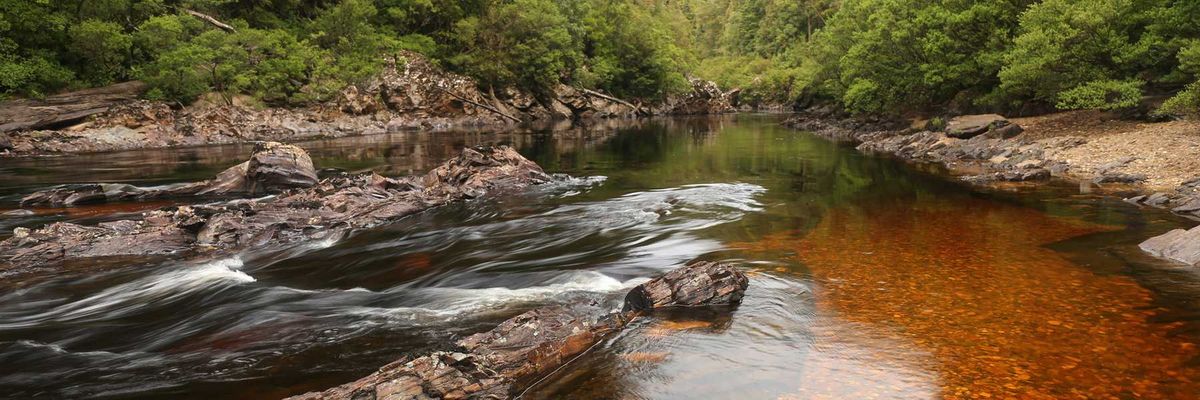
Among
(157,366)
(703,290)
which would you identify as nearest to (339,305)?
(157,366)

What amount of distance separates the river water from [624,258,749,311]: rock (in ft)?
0.75

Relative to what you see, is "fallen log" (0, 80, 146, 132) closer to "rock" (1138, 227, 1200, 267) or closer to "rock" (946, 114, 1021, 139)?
"rock" (1138, 227, 1200, 267)

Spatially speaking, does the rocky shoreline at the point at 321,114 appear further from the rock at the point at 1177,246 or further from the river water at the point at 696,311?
the rock at the point at 1177,246

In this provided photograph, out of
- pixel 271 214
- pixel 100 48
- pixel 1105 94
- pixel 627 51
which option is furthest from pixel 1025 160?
pixel 627 51

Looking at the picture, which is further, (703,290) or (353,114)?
(353,114)

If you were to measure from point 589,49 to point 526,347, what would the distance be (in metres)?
76.5

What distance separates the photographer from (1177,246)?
969cm

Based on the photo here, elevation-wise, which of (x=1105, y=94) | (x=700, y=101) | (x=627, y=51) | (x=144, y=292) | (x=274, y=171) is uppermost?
(x=627, y=51)

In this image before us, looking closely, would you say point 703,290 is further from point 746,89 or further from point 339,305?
point 746,89

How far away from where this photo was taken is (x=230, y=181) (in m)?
18.0

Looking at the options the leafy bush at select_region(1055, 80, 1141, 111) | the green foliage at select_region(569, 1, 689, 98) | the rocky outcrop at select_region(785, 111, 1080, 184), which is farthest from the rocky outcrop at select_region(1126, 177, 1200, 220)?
the green foliage at select_region(569, 1, 689, 98)

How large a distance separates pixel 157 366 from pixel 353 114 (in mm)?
46875

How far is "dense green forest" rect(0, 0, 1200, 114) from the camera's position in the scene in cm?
2331

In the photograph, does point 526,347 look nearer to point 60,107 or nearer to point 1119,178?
point 1119,178
